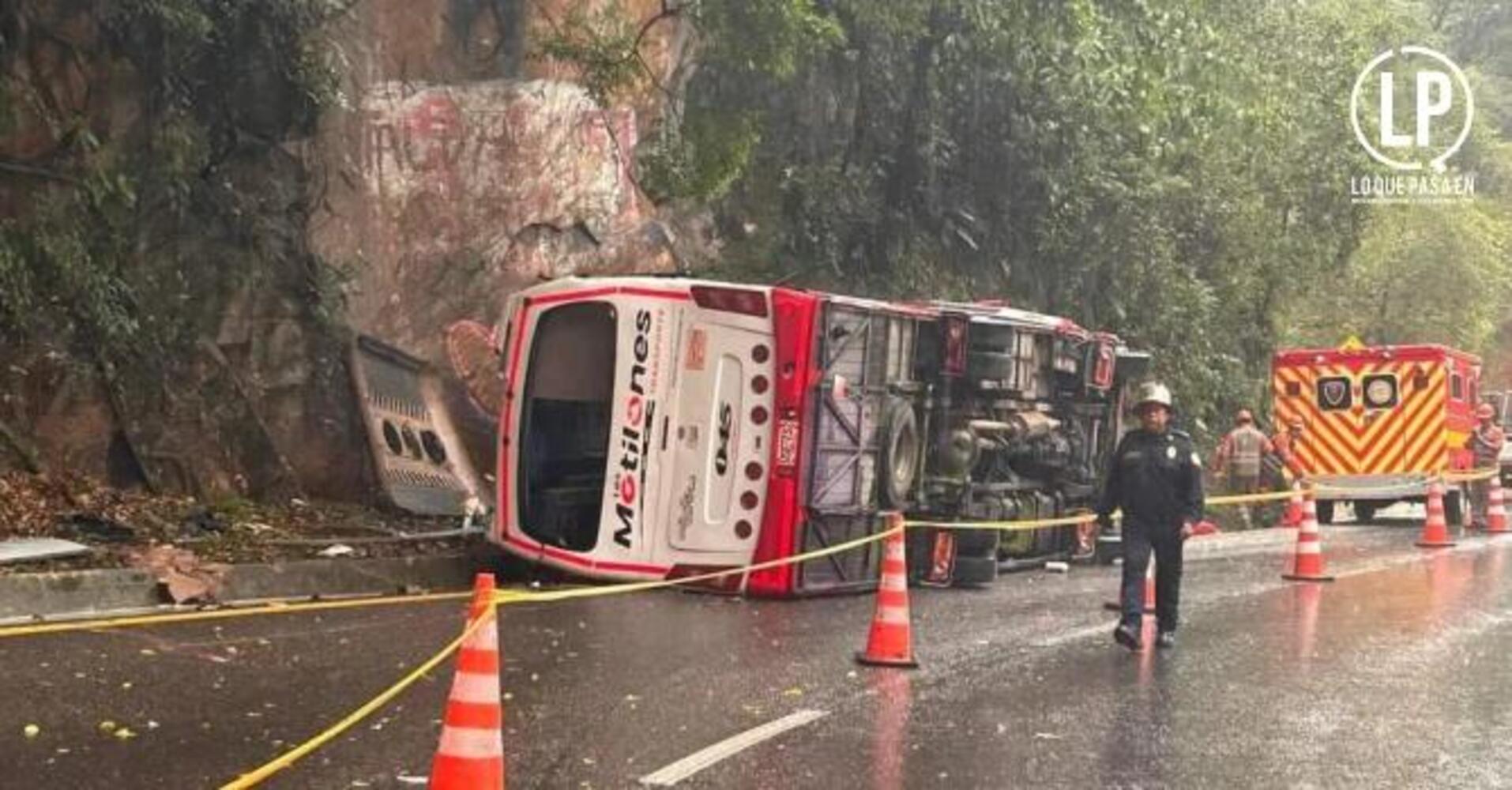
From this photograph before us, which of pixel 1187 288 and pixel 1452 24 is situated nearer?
pixel 1187 288

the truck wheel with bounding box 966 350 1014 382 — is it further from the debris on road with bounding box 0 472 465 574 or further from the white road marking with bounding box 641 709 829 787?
the white road marking with bounding box 641 709 829 787

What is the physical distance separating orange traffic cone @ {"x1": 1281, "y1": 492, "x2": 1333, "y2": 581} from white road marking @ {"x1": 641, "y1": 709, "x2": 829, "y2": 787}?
329 inches

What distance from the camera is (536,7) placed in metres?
16.5

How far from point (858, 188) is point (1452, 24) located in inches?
1873

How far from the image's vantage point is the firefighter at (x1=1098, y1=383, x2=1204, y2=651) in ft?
31.5

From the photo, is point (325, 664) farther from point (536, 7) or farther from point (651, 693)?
point (536, 7)

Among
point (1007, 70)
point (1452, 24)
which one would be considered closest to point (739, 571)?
point (1007, 70)

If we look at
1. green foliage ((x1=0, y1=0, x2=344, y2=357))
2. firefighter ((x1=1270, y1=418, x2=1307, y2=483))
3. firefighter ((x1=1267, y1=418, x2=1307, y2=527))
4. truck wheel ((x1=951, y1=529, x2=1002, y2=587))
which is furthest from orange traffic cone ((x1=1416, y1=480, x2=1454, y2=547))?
green foliage ((x1=0, y1=0, x2=344, y2=357))

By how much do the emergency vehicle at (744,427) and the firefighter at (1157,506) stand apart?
2469mm

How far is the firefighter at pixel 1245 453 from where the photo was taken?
22234mm

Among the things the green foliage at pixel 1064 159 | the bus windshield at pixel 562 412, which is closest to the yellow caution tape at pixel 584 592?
the bus windshield at pixel 562 412

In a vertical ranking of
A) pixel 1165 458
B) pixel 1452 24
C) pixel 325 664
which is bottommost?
pixel 325 664

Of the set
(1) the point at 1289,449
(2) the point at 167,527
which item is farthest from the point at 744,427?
(1) the point at 1289,449

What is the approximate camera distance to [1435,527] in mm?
18922
